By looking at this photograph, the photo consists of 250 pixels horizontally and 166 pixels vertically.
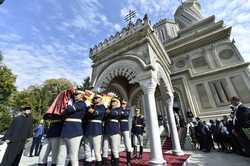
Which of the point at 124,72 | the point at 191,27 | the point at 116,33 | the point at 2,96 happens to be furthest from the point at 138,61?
the point at 2,96

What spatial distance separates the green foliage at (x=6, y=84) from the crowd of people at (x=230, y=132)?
1939 cm

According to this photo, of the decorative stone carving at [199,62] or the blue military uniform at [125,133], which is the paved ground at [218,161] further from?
the decorative stone carving at [199,62]

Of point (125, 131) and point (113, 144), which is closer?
point (113, 144)

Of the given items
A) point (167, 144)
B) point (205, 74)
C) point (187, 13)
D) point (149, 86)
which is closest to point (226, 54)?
point (205, 74)

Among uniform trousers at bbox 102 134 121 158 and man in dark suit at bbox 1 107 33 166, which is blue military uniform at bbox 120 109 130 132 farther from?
man in dark suit at bbox 1 107 33 166

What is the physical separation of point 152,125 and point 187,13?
62.4 ft

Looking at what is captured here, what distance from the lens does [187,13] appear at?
19.7m

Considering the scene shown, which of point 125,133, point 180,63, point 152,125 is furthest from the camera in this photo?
point 180,63

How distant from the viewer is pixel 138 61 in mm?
6449

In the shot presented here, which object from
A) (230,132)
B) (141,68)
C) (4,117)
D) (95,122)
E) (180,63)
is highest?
(180,63)

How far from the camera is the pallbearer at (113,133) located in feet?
14.2

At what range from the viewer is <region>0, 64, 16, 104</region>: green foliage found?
57.0ft

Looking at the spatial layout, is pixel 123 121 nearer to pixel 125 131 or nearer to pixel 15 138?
pixel 125 131

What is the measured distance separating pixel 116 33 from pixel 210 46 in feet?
34.7
